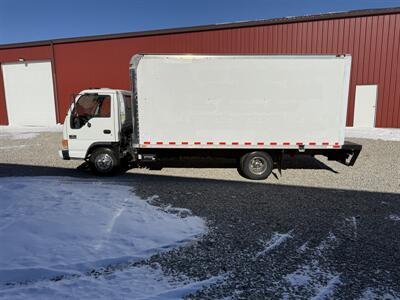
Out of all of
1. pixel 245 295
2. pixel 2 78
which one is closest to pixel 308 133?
pixel 245 295

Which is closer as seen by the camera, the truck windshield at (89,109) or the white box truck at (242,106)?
the white box truck at (242,106)

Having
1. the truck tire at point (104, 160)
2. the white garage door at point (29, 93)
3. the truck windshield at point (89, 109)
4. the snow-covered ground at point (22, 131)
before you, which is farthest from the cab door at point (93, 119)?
the white garage door at point (29, 93)

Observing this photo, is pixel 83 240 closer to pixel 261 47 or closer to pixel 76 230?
pixel 76 230

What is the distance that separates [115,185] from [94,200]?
1.32 meters

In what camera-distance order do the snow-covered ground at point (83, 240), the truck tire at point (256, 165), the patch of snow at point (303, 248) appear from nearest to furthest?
the snow-covered ground at point (83, 240), the patch of snow at point (303, 248), the truck tire at point (256, 165)

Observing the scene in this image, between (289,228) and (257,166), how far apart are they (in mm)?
3115

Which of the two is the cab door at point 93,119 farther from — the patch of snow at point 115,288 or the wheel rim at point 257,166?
the patch of snow at point 115,288

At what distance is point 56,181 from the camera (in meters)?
7.34

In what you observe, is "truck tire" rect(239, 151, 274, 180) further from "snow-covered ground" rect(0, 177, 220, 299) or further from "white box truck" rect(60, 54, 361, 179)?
"snow-covered ground" rect(0, 177, 220, 299)

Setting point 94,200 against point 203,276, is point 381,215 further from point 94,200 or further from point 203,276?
point 94,200

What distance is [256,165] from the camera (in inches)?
309

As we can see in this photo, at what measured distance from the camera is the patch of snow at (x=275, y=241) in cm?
410

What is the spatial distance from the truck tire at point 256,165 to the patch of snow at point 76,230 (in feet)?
9.62

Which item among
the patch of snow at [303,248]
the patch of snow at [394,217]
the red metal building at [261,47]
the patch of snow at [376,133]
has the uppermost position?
the red metal building at [261,47]
